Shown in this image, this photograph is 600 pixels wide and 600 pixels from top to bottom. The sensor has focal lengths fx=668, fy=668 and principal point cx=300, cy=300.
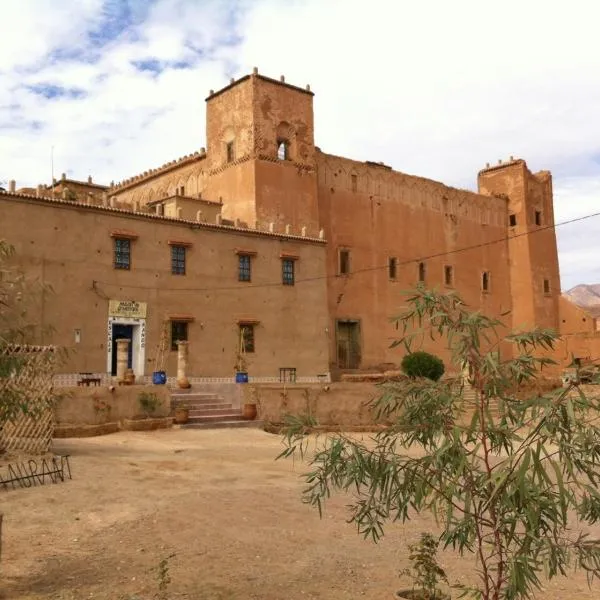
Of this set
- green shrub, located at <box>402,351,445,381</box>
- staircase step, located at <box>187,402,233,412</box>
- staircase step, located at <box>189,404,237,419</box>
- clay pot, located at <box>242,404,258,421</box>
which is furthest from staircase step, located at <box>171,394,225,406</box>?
green shrub, located at <box>402,351,445,381</box>

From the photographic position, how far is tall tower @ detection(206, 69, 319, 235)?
2691cm

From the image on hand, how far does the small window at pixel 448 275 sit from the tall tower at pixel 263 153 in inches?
352

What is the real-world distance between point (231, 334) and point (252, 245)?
11.3 ft

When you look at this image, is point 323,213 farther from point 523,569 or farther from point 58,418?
point 523,569

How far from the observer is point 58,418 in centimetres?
1548

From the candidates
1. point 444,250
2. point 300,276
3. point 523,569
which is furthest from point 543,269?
point 523,569

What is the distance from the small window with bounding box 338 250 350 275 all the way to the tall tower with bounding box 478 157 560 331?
12116 mm

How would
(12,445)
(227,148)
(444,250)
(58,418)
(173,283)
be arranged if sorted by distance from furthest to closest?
(444,250) < (227,148) < (173,283) < (58,418) < (12,445)

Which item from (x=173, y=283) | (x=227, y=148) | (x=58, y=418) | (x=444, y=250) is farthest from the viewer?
(x=444, y=250)

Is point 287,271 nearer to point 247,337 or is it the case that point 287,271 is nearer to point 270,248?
point 270,248

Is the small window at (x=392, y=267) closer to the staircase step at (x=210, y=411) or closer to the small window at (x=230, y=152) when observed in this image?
the small window at (x=230, y=152)

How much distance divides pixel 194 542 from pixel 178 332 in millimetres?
16268

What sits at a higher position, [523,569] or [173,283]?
[173,283]

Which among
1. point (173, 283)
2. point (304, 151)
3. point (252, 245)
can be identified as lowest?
point (173, 283)
